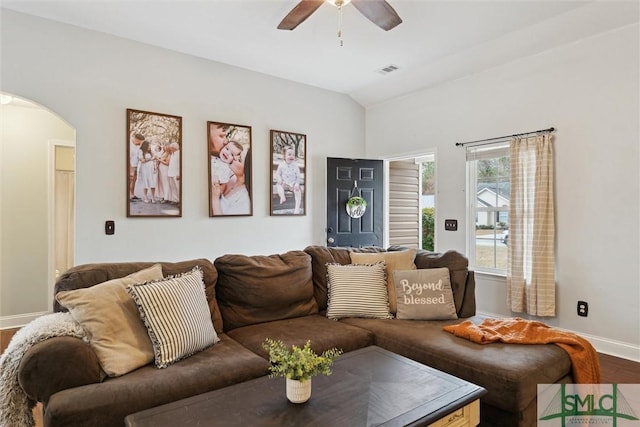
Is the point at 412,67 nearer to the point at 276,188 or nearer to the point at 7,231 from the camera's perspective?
the point at 276,188

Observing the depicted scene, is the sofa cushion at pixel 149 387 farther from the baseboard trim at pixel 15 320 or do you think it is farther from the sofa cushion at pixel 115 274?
the baseboard trim at pixel 15 320

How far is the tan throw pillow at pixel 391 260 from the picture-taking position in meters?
2.84

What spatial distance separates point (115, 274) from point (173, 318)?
53 cm

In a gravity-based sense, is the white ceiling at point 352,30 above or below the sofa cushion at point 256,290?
above

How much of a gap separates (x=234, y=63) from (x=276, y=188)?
1.48 metres

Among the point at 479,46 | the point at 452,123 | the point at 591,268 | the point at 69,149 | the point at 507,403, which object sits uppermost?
the point at 479,46

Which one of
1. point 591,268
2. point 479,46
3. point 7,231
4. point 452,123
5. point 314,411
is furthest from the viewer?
point 452,123

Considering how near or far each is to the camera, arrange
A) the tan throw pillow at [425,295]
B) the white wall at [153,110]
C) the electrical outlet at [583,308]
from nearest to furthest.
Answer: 1. the tan throw pillow at [425,295]
2. the white wall at [153,110]
3. the electrical outlet at [583,308]

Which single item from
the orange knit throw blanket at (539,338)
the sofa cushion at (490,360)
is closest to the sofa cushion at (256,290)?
the sofa cushion at (490,360)

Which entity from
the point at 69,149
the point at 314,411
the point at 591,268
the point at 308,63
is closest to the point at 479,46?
the point at 308,63

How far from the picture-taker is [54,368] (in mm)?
1563

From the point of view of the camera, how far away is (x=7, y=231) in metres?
4.16

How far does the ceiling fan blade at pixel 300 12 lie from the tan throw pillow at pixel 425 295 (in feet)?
6.41

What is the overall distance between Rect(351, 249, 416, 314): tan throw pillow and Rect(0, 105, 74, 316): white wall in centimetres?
374
